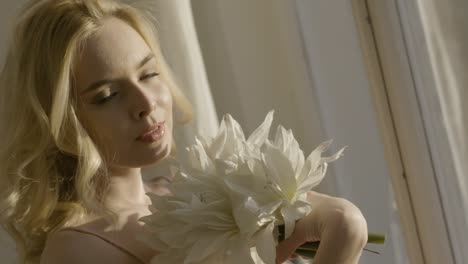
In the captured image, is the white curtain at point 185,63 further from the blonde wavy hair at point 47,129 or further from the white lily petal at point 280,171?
the white lily petal at point 280,171

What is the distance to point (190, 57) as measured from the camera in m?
1.38

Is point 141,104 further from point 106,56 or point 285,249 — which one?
point 285,249

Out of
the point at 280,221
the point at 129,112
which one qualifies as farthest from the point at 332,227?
the point at 129,112

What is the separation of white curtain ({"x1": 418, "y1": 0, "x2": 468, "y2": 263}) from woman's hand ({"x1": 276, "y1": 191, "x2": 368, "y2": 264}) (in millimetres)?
429

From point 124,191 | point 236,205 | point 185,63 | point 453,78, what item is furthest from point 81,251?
point 453,78

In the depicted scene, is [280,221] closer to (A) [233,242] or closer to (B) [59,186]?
(A) [233,242]

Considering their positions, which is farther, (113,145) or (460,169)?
(460,169)

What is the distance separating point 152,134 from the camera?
1.06 metres

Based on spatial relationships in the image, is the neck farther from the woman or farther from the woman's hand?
the woman's hand

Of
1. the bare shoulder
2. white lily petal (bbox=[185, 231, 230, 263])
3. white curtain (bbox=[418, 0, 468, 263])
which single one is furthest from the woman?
white curtain (bbox=[418, 0, 468, 263])

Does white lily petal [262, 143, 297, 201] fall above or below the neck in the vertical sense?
above

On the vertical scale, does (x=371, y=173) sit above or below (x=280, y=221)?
below

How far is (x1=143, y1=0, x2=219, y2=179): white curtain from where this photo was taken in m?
1.37

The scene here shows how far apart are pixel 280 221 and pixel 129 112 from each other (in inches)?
10.0
